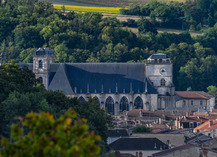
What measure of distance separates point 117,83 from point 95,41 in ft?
172

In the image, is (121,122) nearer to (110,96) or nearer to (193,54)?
(110,96)

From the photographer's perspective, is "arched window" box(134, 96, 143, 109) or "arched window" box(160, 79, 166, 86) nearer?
"arched window" box(134, 96, 143, 109)

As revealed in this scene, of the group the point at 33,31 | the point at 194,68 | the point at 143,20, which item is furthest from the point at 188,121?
the point at 143,20

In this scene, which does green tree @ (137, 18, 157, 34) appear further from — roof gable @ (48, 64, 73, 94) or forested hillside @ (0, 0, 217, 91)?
roof gable @ (48, 64, 73, 94)

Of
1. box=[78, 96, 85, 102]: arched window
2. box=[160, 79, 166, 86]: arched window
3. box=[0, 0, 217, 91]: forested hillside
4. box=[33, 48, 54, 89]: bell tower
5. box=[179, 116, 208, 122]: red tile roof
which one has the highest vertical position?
box=[0, 0, 217, 91]: forested hillside

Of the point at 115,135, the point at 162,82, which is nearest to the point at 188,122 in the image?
the point at 115,135

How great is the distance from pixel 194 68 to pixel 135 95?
4594 centimetres

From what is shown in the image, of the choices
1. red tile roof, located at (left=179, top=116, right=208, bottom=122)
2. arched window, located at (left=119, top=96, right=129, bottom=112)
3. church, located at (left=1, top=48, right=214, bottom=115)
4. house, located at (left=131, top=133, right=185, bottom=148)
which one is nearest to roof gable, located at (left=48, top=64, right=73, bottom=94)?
church, located at (left=1, top=48, right=214, bottom=115)

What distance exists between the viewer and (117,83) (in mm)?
123500

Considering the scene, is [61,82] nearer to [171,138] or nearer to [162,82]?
[162,82]

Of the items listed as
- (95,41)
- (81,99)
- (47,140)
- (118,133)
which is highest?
(95,41)

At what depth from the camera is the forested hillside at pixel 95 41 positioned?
16212 centimetres

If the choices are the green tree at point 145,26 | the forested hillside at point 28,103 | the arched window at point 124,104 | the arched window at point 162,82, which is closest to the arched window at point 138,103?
the arched window at point 124,104

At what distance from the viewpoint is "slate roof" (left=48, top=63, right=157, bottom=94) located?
4809 inches
